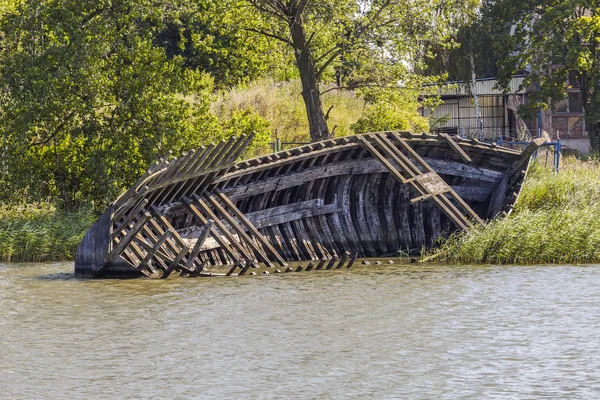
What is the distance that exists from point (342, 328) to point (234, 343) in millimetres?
1780

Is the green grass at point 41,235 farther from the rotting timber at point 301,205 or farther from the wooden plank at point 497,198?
the wooden plank at point 497,198

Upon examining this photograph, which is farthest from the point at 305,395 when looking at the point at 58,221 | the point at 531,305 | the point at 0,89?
the point at 0,89

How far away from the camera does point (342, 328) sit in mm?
16031

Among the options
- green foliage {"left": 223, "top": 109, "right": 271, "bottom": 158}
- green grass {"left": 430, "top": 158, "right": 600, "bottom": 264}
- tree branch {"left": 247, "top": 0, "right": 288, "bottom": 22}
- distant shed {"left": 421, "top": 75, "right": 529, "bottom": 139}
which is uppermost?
tree branch {"left": 247, "top": 0, "right": 288, "bottom": 22}

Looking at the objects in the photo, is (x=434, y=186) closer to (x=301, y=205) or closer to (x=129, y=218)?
(x=301, y=205)

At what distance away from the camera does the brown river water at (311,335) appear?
491 inches

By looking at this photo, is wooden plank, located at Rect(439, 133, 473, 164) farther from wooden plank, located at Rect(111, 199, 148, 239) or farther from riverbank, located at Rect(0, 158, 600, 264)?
wooden plank, located at Rect(111, 199, 148, 239)

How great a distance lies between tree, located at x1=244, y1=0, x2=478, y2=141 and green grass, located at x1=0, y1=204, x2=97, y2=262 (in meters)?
8.80

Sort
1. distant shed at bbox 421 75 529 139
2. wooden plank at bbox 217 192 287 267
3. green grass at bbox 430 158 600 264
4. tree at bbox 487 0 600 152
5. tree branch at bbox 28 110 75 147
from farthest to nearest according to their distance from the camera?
1. distant shed at bbox 421 75 529 139
2. tree at bbox 487 0 600 152
3. tree branch at bbox 28 110 75 147
4. wooden plank at bbox 217 192 287 267
5. green grass at bbox 430 158 600 264

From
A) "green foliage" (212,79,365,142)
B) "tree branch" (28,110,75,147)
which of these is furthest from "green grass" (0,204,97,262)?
"green foliage" (212,79,365,142)

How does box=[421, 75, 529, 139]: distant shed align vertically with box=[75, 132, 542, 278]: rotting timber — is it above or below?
above

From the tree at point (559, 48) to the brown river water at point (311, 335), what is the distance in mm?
27005

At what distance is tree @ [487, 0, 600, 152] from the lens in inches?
1831

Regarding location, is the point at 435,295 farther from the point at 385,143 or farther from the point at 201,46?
the point at 201,46
